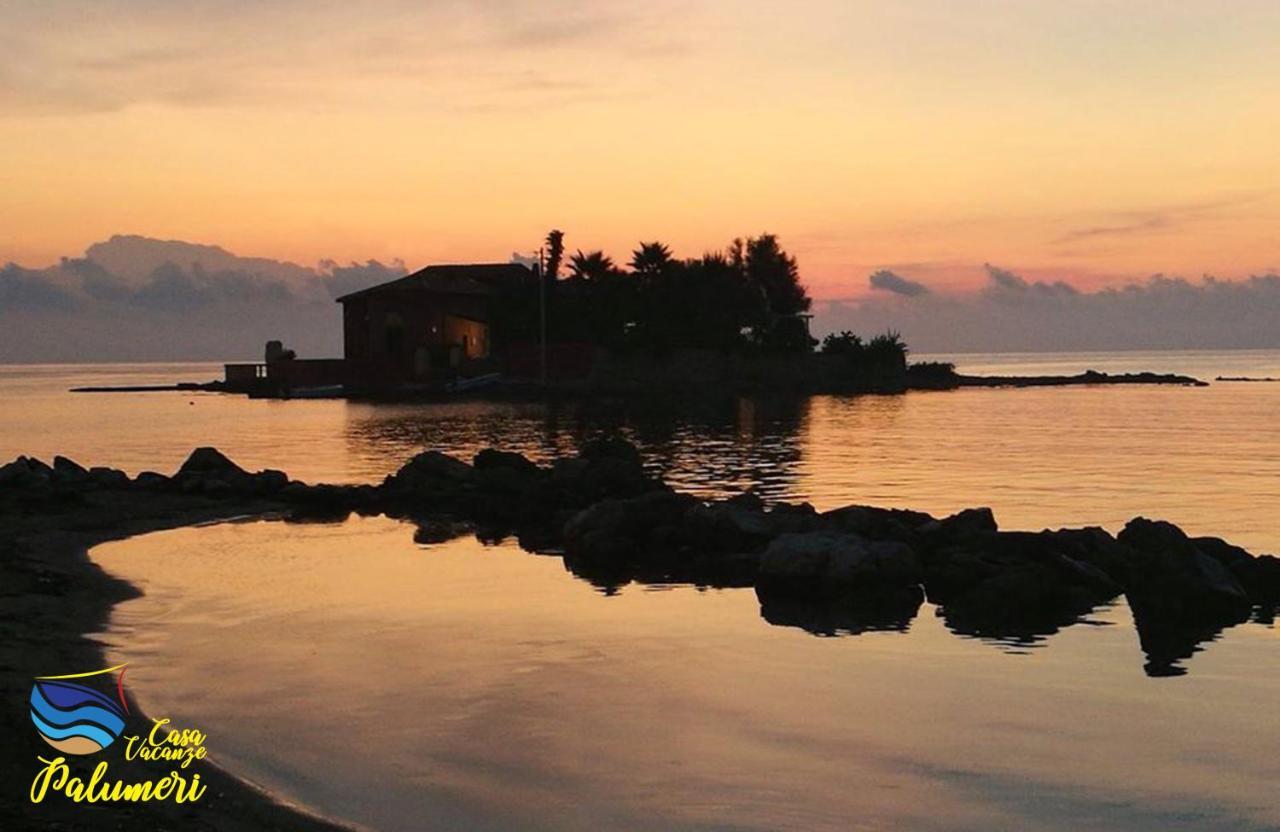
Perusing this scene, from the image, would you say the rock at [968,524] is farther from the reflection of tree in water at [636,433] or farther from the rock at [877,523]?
the reflection of tree in water at [636,433]

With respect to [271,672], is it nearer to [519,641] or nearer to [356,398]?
[519,641]

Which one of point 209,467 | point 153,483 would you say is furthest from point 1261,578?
point 153,483

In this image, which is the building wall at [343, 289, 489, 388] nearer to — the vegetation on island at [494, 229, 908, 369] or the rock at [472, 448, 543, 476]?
the vegetation on island at [494, 229, 908, 369]

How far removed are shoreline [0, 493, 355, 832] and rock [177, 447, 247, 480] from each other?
308 centimetres

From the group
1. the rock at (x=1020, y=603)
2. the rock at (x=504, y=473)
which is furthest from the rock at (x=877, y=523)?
the rock at (x=504, y=473)

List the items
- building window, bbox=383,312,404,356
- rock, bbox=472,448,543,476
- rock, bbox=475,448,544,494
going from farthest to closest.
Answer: building window, bbox=383,312,404,356 < rock, bbox=472,448,543,476 < rock, bbox=475,448,544,494

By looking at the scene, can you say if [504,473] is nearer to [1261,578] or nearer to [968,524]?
[968,524]

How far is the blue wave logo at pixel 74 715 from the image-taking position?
31.8 ft

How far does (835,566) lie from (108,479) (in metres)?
19.1

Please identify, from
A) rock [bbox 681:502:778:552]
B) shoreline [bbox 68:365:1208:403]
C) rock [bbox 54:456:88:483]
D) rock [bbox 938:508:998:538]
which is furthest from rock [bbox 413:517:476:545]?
shoreline [bbox 68:365:1208:403]

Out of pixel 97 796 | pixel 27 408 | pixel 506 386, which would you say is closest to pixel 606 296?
pixel 506 386

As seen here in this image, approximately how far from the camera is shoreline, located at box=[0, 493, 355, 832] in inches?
320

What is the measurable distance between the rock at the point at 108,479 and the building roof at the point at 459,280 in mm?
61981

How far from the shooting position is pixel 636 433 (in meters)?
54.8
